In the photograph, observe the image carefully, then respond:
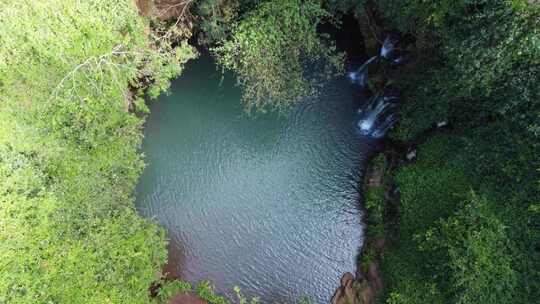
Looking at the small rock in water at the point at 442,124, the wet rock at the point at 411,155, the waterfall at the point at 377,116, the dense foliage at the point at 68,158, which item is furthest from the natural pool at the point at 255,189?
the small rock in water at the point at 442,124

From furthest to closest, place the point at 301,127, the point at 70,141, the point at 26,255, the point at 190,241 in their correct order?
1. the point at 301,127
2. the point at 190,241
3. the point at 70,141
4. the point at 26,255

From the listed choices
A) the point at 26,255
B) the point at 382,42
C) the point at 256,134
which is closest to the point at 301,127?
the point at 256,134

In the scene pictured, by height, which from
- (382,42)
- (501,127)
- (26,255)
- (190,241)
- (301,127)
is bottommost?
(190,241)

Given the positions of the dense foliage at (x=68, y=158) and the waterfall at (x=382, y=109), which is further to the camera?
the waterfall at (x=382, y=109)

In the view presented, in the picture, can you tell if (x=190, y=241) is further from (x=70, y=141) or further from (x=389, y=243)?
(x=389, y=243)

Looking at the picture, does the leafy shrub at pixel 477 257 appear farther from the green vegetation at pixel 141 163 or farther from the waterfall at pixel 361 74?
the waterfall at pixel 361 74

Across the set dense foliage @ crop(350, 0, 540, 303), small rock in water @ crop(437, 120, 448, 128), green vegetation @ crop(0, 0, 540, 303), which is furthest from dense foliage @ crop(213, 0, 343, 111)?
small rock in water @ crop(437, 120, 448, 128)
